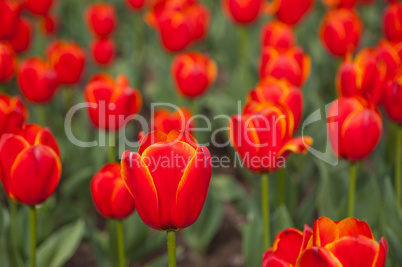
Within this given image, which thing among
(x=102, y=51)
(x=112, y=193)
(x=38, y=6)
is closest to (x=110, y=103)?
(x=112, y=193)

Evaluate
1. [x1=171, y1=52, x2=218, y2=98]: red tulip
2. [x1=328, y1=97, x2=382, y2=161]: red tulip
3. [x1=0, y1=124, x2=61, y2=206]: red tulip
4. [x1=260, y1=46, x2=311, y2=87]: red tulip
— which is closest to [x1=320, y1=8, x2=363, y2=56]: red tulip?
[x1=260, y1=46, x2=311, y2=87]: red tulip

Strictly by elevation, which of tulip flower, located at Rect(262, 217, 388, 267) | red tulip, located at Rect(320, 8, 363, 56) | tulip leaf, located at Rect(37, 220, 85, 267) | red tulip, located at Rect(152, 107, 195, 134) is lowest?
tulip leaf, located at Rect(37, 220, 85, 267)

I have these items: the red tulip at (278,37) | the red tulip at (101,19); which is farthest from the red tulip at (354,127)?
the red tulip at (101,19)

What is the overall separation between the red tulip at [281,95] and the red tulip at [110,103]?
358 mm

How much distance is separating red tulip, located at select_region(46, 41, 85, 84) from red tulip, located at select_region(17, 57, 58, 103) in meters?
0.25

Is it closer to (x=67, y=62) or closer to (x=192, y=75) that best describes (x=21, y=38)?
(x=67, y=62)

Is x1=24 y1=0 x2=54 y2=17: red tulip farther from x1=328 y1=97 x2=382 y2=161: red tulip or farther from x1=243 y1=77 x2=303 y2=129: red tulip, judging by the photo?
x1=328 y1=97 x2=382 y2=161: red tulip

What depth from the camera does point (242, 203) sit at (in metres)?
2.09

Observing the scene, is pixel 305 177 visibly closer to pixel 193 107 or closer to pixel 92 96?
pixel 193 107

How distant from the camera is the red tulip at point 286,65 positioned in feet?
5.81

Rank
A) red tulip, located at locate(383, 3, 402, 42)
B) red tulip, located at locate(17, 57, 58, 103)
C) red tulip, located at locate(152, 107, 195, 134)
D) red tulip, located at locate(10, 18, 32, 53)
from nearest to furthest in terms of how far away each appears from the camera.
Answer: red tulip, located at locate(152, 107, 195, 134)
red tulip, located at locate(17, 57, 58, 103)
red tulip, located at locate(383, 3, 402, 42)
red tulip, located at locate(10, 18, 32, 53)

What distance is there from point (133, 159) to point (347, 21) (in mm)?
1499

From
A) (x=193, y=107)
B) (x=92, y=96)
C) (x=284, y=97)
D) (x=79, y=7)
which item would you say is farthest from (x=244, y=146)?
(x=79, y=7)

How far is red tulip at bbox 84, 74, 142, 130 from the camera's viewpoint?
1.59 m
